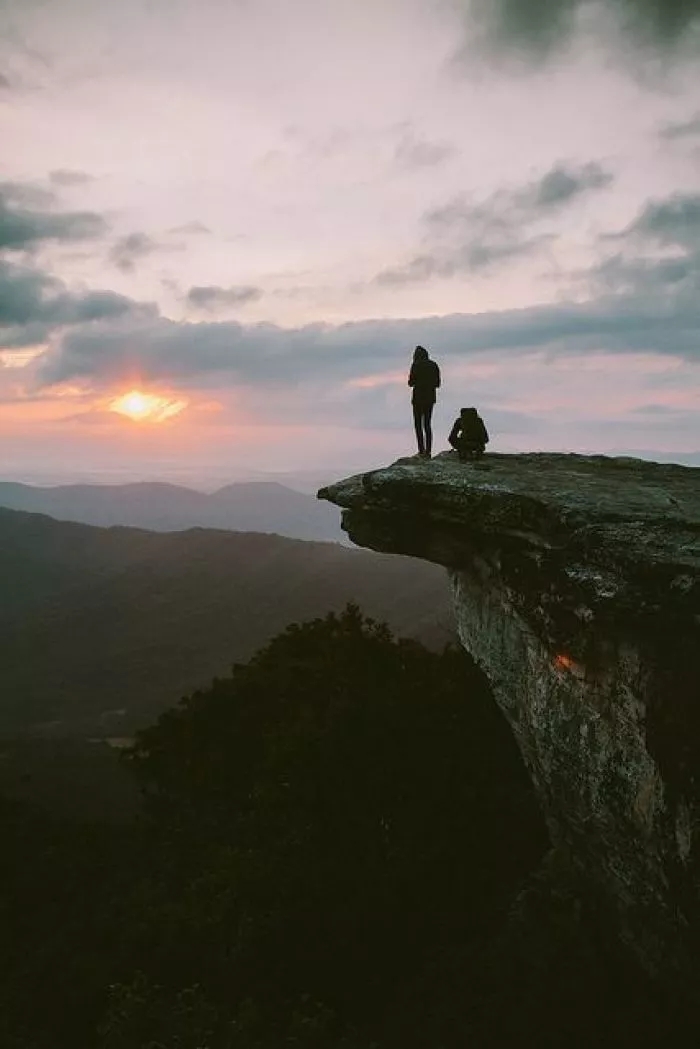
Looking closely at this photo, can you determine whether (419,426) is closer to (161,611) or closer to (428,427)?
(428,427)

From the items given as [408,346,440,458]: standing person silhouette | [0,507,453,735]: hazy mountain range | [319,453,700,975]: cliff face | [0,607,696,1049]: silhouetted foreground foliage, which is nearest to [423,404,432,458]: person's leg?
[408,346,440,458]: standing person silhouette

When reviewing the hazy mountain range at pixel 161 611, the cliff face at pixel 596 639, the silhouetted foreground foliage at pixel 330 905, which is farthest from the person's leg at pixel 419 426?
the hazy mountain range at pixel 161 611

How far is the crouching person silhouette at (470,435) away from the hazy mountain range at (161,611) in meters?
50.4

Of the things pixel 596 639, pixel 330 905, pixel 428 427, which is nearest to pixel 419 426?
pixel 428 427

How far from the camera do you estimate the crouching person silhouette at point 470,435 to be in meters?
17.4

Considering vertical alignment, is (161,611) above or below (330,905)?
below

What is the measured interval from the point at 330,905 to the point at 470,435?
36.9ft

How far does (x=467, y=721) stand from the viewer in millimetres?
18672

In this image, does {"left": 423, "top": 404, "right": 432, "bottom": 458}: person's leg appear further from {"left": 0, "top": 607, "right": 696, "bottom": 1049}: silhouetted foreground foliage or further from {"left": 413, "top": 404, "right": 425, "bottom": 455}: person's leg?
{"left": 0, "top": 607, "right": 696, "bottom": 1049}: silhouetted foreground foliage

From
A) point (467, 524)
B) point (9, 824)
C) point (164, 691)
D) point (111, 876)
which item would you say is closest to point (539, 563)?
point (467, 524)

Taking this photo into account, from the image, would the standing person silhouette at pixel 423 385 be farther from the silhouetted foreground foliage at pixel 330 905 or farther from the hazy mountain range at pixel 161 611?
the hazy mountain range at pixel 161 611

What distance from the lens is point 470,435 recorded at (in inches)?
690

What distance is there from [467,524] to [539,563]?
184 centimetres

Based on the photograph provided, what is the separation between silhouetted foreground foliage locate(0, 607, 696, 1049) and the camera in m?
12.7
